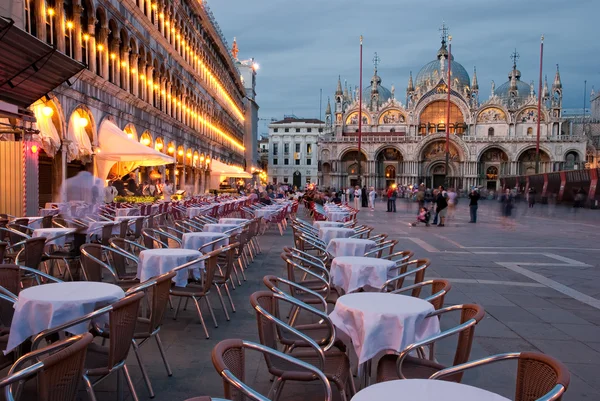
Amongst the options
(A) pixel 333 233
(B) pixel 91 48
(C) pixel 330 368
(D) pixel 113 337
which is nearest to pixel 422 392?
(C) pixel 330 368

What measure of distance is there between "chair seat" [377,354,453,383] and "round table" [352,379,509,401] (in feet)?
2.53

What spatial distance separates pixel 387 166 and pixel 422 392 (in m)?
74.4

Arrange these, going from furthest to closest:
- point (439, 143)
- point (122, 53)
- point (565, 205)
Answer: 1. point (439, 143)
2. point (565, 205)
3. point (122, 53)

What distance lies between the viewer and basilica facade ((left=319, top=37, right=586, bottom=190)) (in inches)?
2768

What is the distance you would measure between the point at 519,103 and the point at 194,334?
83.9 meters

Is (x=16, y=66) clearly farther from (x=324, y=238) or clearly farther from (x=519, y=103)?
(x=519, y=103)

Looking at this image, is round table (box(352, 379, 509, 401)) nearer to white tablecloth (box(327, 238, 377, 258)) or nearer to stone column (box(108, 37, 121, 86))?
white tablecloth (box(327, 238, 377, 258))

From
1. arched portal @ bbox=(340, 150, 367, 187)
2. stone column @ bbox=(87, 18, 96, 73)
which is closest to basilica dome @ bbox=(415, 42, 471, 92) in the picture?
arched portal @ bbox=(340, 150, 367, 187)

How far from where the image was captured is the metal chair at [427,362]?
3271 millimetres

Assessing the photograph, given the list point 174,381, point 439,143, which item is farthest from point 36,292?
point 439,143

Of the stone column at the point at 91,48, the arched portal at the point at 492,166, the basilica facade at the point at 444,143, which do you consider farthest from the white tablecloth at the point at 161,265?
the arched portal at the point at 492,166

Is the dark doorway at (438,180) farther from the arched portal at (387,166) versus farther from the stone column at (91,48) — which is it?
the stone column at (91,48)

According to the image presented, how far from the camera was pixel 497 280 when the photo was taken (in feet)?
27.4

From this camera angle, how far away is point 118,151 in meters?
16.4
